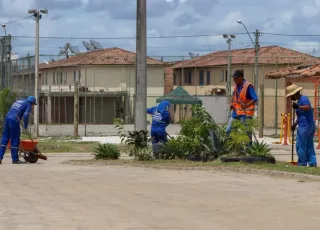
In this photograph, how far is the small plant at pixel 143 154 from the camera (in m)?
17.3

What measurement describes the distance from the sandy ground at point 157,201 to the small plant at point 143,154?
7.25 ft

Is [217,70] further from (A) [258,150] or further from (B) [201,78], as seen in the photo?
(A) [258,150]

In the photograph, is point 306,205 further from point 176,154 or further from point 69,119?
point 69,119

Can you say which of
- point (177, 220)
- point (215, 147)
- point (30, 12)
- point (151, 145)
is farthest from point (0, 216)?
point (30, 12)

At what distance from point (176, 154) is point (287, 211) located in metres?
7.51

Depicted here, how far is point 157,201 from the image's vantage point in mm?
10945

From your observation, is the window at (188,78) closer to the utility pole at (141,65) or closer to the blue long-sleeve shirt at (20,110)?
the blue long-sleeve shirt at (20,110)

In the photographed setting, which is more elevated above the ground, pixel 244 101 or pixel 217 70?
pixel 217 70

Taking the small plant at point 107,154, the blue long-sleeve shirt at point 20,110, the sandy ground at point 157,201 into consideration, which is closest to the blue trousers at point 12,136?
the blue long-sleeve shirt at point 20,110

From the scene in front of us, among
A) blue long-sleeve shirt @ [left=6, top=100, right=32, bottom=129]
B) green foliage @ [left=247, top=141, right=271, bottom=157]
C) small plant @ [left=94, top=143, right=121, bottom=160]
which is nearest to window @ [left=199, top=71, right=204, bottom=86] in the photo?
blue long-sleeve shirt @ [left=6, top=100, right=32, bottom=129]

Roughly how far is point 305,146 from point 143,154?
11.2ft

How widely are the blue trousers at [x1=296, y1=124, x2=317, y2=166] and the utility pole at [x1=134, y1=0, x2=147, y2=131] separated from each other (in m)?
3.66

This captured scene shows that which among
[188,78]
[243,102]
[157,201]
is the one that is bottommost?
[157,201]

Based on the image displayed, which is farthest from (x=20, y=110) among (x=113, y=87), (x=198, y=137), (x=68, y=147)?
(x=113, y=87)
